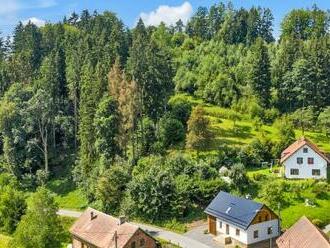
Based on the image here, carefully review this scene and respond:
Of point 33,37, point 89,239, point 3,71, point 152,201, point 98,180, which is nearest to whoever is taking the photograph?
→ point 89,239

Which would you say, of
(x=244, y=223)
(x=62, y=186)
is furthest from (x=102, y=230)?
(x=62, y=186)

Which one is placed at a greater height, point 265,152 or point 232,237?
point 265,152

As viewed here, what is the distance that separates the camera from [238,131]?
91.1m

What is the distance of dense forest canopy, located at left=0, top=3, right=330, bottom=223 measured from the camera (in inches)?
2872

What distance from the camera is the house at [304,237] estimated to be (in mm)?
44438

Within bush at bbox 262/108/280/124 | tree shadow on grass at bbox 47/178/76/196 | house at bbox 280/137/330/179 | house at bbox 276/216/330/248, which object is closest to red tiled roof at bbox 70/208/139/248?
house at bbox 276/216/330/248

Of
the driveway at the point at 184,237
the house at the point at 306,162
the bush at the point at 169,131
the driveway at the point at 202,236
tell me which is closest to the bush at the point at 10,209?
the driveway at the point at 184,237

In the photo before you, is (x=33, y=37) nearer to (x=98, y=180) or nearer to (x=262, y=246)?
(x=98, y=180)

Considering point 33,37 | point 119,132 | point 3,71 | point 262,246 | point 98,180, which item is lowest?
point 262,246

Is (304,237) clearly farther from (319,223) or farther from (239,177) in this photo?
(239,177)

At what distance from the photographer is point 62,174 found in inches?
→ 3531

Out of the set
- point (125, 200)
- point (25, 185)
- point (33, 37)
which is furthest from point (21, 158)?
point (33, 37)

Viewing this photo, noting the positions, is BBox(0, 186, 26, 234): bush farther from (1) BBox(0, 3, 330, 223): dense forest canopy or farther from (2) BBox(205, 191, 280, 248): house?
(2) BBox(205, 191, 280, 248): house

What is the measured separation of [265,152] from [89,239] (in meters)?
33.7
